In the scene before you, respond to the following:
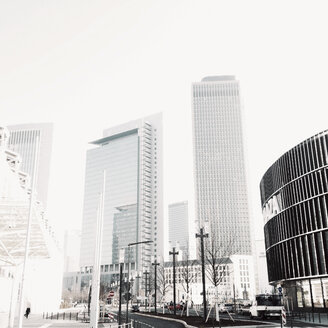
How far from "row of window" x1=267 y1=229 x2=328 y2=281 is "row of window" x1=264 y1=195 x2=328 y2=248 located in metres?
1.04

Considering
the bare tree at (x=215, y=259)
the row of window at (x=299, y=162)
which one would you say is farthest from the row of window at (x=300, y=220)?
the bare tree at (x=215, y=259)

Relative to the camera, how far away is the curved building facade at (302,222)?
56250 mm

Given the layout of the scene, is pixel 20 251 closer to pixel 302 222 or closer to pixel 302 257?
pixel 302 257

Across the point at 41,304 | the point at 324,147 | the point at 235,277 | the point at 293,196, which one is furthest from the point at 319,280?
the point at 235,277

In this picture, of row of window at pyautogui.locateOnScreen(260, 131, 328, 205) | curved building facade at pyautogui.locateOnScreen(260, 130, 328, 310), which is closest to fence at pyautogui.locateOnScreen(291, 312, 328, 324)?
curved building facade at pyautogui.locateOnScreen(260, 130, 328, 310)

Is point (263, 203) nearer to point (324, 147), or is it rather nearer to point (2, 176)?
point (324, 147)

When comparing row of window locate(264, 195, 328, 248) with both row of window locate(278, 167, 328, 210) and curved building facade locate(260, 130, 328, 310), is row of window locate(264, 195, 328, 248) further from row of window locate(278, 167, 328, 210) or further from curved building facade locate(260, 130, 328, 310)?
row of window locate(278, 167, 328, 210)

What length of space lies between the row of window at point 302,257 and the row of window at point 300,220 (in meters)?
1.04

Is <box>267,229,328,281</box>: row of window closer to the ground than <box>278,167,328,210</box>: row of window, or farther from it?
closer to the ground

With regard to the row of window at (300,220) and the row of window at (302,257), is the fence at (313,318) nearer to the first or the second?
the row of window at (302,257)

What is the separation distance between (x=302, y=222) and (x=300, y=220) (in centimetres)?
67

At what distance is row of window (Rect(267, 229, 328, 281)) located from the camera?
5544cm

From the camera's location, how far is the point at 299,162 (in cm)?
6162

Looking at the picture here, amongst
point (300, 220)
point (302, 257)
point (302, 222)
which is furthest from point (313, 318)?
point (300, 220)
